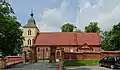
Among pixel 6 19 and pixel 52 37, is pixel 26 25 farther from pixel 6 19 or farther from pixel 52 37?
pixel 6 19

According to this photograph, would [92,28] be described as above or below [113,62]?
above

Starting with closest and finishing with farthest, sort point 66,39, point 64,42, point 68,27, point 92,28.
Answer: point 64,42 → point 66,39 → point 92,28 → point 68,27

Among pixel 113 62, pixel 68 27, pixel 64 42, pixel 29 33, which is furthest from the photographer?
pixel 68 27

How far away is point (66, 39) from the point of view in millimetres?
85000

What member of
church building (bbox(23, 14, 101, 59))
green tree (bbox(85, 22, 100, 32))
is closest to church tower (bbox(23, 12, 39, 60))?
church building (bbox(23, 14, 101, 59))

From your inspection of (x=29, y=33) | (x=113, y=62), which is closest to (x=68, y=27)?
(x=29, y=33)

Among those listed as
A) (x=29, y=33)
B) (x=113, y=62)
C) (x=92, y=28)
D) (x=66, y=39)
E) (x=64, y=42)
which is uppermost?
(x=92, y=28)

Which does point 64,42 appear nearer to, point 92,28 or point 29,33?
point 92,28

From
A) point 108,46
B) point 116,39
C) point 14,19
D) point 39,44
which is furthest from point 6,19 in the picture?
point 108,46

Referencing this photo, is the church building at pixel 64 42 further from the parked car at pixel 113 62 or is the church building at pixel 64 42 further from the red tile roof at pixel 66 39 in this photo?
the parked car at pixel 113 62

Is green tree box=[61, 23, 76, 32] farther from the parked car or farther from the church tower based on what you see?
the parked car

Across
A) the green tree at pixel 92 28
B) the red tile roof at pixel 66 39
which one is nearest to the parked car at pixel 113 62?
the red tile roof at pixel 66 39

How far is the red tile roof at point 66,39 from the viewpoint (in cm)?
8275

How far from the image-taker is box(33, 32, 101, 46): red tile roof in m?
82.8
